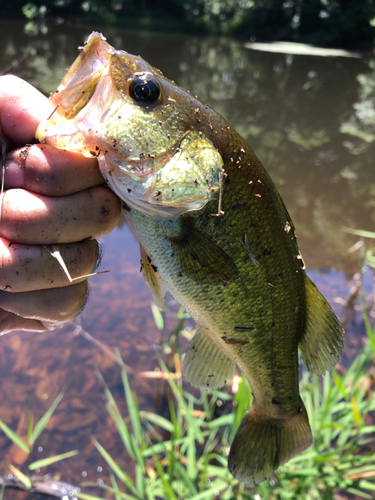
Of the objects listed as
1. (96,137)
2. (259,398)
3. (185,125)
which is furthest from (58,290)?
(259,398)

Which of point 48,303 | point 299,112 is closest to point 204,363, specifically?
point 48,303

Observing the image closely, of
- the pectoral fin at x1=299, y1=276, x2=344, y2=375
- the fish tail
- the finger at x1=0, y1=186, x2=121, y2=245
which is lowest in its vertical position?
the fish tail

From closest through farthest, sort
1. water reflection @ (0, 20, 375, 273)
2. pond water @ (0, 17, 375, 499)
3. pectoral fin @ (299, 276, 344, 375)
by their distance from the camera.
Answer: pectoral fin @ (299, 276, 344, 375), pond water @ (0, 17, 375, 499), water reflection @ (0, 20, 375, 273)

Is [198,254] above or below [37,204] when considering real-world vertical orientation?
below

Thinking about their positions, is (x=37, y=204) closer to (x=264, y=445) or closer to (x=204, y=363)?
(x=204, y=363)

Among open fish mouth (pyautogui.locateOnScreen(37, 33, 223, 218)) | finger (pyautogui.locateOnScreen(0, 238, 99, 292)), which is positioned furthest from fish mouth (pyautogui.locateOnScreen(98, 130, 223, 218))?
finger (pyautogui.locateOnScreen(0, 238, 99, 292))

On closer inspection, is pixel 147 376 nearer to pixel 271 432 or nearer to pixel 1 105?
pixel 271 432

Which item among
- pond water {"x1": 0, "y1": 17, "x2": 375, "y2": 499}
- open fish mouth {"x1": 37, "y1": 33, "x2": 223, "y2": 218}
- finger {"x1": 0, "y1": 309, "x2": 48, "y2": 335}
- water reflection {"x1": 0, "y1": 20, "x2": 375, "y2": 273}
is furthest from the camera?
water reflection {"x1": 0, "y1": 20, "x2": 375, "y2": 273}

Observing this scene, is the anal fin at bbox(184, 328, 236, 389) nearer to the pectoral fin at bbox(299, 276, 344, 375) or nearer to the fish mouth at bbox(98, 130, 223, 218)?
the pectoral fin at bbox(299, 276, 344, 375)
